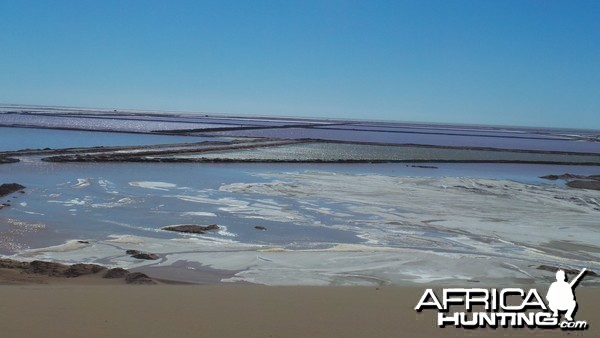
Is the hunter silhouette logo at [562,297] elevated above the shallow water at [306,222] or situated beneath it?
elevated above

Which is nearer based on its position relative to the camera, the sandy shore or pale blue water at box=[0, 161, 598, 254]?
the sandy shore

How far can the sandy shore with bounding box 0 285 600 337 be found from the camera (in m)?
4.16

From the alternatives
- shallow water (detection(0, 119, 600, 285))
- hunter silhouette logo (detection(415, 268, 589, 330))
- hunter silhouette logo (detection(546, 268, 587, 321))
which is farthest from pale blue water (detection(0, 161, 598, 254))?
hunter silhouette logo (detection(546, 268, 587, 321))

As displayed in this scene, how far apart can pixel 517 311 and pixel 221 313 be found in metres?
2.31

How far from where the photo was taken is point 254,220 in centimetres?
1121

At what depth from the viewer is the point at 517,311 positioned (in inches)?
183

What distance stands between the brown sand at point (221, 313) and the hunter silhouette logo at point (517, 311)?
10cm

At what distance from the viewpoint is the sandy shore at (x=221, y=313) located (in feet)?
13.6

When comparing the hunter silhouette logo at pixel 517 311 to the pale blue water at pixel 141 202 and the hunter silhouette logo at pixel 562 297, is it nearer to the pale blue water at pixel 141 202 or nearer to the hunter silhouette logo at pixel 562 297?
the hunter silhouette logo at pixel 562 297

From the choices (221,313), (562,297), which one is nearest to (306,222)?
(221,313)

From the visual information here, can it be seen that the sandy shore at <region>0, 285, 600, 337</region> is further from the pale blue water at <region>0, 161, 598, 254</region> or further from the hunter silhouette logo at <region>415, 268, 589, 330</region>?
the pale blue water at <region>0, 161, 598, 254</region>

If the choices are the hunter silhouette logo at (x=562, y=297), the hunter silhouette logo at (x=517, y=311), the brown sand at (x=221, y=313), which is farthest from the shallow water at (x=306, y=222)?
the hunter silhouette logo at (x=562, y=297)

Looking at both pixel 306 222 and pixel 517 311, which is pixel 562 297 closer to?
pixel 517 311

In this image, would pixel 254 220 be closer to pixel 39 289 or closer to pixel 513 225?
pixel 513 225
